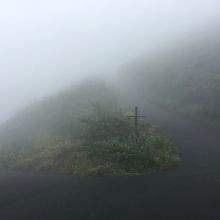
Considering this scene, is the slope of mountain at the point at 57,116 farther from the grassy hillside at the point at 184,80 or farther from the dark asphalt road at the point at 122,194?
the dark asphalt road at the point at 122,194

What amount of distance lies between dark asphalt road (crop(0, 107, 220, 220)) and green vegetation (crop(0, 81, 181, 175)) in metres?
1.37

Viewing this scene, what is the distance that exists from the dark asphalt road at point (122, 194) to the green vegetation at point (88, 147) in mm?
1366

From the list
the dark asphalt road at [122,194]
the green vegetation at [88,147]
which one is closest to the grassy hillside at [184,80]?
the green vegetation at [88,147]

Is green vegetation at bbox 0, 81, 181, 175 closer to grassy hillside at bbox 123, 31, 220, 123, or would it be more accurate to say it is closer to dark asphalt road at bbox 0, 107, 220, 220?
dark asphalt road at bbox 0, 107, 220, 220

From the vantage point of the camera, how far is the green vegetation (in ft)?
80.2

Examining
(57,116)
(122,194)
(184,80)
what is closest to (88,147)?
(122,194)

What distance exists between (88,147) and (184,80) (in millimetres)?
21854

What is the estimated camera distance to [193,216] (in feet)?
52.9

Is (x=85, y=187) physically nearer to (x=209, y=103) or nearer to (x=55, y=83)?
(x=209, y=103)

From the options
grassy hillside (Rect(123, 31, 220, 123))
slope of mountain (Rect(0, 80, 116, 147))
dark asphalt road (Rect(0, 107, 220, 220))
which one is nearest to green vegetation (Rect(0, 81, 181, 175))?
slope of mountain (Rect(0, 80, 116, 147))

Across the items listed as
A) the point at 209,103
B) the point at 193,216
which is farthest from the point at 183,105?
the point at 193,216

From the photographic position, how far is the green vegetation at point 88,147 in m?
24.5

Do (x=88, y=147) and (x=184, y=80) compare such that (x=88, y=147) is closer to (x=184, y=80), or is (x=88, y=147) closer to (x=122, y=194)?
(x=122, y=194)

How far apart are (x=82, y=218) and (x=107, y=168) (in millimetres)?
7478
